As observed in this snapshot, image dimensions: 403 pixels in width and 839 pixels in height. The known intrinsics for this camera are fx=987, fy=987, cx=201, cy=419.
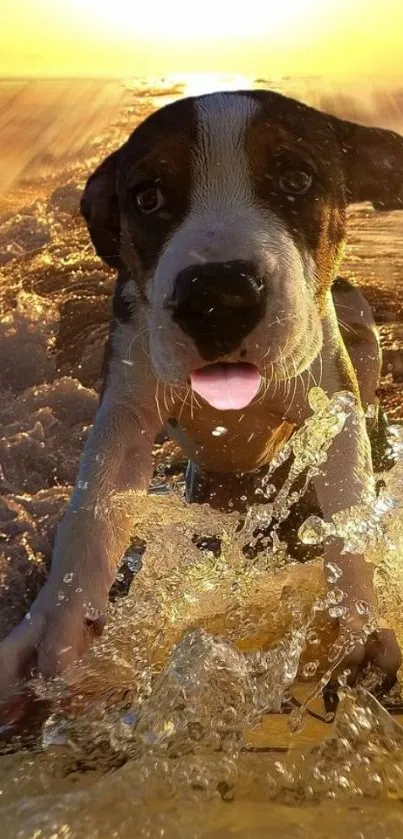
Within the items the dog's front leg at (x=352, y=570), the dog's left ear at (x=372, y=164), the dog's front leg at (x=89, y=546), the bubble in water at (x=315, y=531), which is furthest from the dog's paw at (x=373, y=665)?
the dog's left ear at (x=372, y=164)

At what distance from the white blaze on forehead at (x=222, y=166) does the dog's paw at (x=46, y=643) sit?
473mm

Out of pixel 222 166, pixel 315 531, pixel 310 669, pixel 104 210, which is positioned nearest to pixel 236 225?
pixel 222 166

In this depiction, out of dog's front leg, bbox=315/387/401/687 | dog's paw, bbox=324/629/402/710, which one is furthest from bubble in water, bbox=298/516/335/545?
dog's paw, bbox=324/629/402/710

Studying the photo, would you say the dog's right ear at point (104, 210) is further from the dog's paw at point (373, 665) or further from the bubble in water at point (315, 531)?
the dog's paw at point (373, 665)

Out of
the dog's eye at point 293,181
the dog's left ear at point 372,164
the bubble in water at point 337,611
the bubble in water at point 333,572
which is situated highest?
the dog's left ear at point 372,164

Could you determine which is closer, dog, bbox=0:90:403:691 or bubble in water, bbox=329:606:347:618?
dog, bbox=0:90:403:691

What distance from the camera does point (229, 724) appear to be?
99cm

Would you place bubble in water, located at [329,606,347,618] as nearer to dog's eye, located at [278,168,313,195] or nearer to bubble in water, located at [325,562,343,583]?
bubble in water, located at [325,562,343,583]

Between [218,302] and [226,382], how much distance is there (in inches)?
4.2

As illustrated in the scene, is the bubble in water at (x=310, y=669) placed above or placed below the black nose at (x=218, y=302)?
below

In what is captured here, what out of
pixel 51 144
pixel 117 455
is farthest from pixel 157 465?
pixel 51 144

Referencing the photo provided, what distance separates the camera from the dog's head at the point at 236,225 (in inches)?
39.7

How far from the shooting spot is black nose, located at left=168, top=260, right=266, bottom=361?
99cm

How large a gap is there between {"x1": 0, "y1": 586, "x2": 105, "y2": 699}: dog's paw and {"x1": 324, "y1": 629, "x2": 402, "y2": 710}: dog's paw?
0.28 metres
